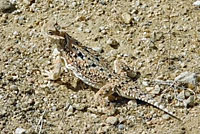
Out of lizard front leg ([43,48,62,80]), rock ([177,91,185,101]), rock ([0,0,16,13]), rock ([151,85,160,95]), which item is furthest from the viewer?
rock ([0,0,16,13])

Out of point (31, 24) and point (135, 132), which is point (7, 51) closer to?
point (31, 24)

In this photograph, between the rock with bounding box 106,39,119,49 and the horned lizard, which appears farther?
the rock with bounding box 106,39,119,49

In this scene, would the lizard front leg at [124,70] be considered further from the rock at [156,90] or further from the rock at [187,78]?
the rock at [187,78]

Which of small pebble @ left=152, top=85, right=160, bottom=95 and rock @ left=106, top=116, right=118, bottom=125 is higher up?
small pebble @ left=152, top=85, right=160, bottom=95

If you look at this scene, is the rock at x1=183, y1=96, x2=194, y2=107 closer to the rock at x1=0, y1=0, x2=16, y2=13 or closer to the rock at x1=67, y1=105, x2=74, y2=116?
the rock at x1=67, y1=105, x2=74, y2=116

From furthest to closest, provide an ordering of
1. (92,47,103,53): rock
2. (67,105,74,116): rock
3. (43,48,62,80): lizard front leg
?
1. (92,47,103,53): rock
2. (43,48,62,80): lizard front leg
3. (67,105,74,116): rock

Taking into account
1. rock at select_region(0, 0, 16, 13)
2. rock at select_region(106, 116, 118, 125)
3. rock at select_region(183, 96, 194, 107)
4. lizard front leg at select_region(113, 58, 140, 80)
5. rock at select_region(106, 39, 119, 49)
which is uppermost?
rock at select_region(0, 0, 16, 13)

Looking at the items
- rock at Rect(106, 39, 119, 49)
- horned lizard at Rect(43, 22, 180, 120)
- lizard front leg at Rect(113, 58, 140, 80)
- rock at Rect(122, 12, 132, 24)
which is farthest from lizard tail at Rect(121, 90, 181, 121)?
rock at Rect(122, 12, 132, 24)
